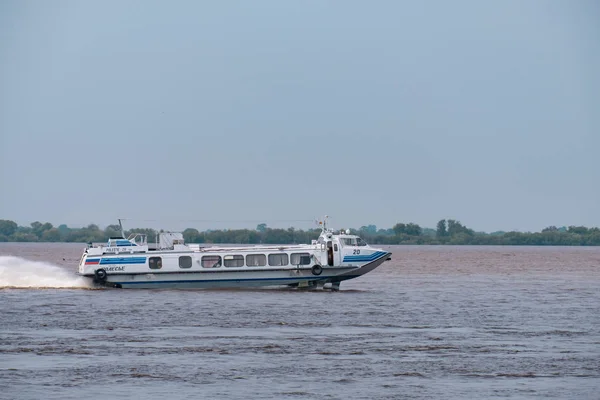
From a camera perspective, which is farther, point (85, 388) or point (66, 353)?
point (66, 353)

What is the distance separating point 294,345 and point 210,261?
21954 millimetres

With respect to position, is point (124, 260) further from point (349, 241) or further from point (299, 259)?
point (349, 241)

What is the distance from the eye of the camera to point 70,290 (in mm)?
57281

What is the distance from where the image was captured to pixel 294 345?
32781 mm

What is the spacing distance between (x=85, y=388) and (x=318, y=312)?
20.1 meters

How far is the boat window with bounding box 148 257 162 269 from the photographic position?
54.6 meters

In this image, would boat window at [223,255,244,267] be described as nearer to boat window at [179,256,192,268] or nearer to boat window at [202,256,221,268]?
boat window at [202,256,221,268]

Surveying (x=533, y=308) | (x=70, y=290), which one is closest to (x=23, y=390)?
(x=533, y=308)

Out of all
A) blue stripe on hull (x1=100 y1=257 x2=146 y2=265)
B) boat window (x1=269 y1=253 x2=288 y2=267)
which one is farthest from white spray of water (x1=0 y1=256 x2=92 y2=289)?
boat window (x1=269 y1=253 x2=288 y2=267)

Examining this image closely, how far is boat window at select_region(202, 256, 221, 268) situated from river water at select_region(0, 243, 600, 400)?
1.63 m

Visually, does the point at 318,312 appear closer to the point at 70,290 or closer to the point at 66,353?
the point at 66,353

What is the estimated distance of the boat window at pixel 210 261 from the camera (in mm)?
54188

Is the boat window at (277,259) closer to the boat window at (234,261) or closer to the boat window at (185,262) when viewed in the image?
the boat window at (234,261)

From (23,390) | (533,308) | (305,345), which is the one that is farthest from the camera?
(533,308)
